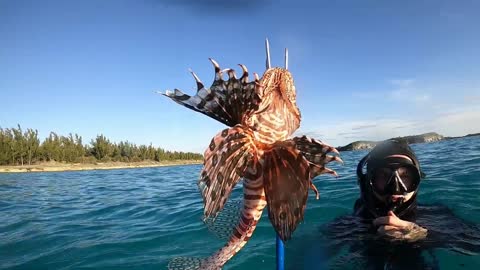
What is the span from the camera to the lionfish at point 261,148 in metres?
1.62

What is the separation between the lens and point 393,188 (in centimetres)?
514

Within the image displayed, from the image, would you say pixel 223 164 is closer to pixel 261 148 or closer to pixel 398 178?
pixel 261 148

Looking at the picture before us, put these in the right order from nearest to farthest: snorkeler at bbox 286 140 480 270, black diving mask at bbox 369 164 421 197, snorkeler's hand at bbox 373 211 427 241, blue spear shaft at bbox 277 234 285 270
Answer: blue spear shaft at bbox 277 234 285 270 → snorkeler's hand at bbox 373 211 427 241 → snorkeler at bbox 286 140 480 270 → black diving mask at bbox 369 164 421 197

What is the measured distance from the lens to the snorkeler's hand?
4.80 meters

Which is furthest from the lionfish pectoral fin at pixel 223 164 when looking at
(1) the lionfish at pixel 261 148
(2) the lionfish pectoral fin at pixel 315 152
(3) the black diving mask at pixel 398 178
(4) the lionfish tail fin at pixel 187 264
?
(3) the black diving mask at pixel 398 178

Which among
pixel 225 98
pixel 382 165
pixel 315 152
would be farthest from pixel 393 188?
pixel 225 98

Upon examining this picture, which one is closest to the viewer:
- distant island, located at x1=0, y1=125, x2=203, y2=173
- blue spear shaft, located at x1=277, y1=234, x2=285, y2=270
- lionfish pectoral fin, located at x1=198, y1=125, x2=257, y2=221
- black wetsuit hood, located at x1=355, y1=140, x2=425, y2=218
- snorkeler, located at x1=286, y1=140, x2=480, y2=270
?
lionfish pectoral fin, located at x1=198, y1=125, x2=257, y2=221

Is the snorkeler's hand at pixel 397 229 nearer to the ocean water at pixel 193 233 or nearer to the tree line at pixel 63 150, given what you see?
the ocean water at pixel 193 233

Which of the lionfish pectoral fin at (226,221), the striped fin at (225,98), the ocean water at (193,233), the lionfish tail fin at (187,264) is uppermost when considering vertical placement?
the striped fin at (225,98)

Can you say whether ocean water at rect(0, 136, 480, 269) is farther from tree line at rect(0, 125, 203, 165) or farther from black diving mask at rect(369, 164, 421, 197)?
tree line at rect(0, 125, 203, 165)

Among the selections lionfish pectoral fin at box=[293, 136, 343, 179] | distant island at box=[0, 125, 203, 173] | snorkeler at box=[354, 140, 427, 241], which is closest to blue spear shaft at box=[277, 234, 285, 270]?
lionfish pectoral fin at box=[293, 136, 343, 179]

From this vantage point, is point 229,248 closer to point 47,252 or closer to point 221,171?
point 221,171

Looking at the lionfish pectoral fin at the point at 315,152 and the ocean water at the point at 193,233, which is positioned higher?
the lionfish pectoral fin at the point at 315,152

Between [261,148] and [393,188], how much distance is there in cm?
406
